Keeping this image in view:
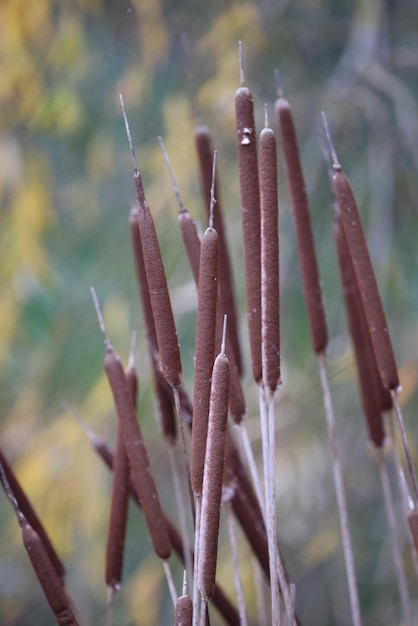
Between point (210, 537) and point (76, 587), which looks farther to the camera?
point (76, 587)

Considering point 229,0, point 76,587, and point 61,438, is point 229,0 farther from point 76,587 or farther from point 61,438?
point 76,587

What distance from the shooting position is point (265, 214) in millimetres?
580

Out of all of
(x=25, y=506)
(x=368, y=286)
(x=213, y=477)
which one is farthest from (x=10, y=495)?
(x=368, y=286)

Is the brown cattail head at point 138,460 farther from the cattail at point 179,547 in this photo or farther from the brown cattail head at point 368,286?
the brown cattail head at point 368,286

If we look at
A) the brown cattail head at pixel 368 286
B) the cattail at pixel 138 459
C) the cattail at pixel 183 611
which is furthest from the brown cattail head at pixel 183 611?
the brown cattail head at pixel 368 286

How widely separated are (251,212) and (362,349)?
0.76 ft

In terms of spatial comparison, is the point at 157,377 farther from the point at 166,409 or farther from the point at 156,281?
the point at 156,281

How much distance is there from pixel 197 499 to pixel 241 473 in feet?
0.62

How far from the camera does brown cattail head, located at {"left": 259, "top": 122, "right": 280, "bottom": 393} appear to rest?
572mm

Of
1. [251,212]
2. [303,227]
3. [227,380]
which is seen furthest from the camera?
[303,227]

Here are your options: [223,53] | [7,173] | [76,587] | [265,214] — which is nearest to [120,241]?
[7,173]

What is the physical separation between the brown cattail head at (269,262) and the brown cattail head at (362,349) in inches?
7.4

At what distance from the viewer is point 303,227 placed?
2.36 ft

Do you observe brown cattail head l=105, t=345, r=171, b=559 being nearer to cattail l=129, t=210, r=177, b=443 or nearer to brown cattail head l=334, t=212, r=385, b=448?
cattail l=129, t=210, r=177, b=443
